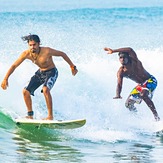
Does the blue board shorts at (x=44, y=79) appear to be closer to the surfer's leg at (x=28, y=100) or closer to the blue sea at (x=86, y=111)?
the surfer's leg at (x=28, y=100)

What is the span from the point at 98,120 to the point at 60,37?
18.7 metres

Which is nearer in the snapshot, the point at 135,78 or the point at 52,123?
the point at 52,123

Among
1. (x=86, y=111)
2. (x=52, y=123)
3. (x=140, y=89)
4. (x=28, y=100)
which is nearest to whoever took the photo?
(x=52, y=123)

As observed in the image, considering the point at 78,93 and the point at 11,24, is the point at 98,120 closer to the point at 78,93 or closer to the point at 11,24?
the point at 78,93

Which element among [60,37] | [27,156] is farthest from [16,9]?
[27,156]

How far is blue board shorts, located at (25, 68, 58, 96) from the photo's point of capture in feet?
37.9

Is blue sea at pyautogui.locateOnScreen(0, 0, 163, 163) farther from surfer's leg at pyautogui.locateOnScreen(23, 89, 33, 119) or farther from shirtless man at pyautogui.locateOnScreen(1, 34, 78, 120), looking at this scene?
shirtless man at pyautogui.locateOnScreen(1, 34, 78, 120)

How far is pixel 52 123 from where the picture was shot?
11383mm

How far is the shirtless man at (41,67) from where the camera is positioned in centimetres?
1138

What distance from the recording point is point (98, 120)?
1324cm

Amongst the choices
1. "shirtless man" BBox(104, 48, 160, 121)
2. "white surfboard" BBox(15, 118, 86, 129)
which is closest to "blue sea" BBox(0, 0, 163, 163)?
"white surfboard" BBox(15, 118, 86, 129)

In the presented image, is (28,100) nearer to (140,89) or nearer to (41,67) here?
(41,67)

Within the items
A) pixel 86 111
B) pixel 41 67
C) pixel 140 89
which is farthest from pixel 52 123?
pixel 86 111

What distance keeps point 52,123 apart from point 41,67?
921 mm
